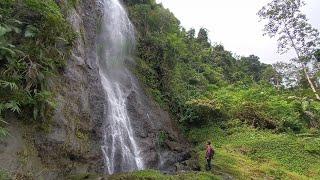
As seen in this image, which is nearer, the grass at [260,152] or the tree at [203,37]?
the grass at [260,152]

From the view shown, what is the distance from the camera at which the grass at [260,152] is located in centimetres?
1697

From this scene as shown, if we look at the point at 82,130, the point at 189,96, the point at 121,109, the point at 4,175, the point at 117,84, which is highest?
the point at 117,84

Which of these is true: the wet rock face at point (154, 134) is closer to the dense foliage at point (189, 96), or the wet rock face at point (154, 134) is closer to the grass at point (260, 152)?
the grass at point (260, 152)

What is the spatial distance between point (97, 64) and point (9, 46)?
650 cm

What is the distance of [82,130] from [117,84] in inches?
189

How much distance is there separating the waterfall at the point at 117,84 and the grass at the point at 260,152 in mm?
2978

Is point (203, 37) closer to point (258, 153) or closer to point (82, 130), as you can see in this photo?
point (258, 153)

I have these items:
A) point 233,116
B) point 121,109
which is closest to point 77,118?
point 121,109

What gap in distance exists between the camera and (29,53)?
509 inches

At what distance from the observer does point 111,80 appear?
1892 centimetres

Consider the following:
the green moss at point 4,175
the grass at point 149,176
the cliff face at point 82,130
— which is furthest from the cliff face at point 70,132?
the grass at point 149,176

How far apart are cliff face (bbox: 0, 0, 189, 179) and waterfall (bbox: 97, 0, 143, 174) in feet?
1.32

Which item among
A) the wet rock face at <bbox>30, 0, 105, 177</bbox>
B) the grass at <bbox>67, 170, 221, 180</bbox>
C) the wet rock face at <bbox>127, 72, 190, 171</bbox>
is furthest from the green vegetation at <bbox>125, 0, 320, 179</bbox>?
the wet rock face at <bbox>30, 0, 105, 177</bbox>

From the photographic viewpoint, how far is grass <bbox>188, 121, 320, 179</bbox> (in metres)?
17.0
